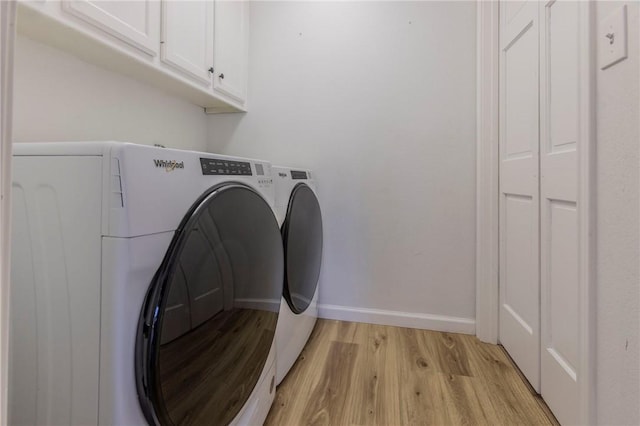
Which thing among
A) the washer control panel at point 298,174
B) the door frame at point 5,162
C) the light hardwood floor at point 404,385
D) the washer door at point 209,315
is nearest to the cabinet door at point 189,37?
the washer control panel at point 298,174

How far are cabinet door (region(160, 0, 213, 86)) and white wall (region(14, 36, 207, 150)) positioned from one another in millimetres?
286

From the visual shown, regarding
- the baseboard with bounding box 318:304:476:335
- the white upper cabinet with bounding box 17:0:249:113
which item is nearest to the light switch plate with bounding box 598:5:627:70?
the baseboard with bounding box 318:304:476:335

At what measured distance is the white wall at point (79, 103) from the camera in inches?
40.0

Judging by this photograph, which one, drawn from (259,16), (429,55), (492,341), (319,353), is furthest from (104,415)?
(259,16)

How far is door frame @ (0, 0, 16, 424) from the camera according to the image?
31 centimetres

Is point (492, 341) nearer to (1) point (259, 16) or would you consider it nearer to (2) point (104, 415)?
(2) point (104, 415)

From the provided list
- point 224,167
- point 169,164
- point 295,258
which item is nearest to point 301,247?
point 295,258

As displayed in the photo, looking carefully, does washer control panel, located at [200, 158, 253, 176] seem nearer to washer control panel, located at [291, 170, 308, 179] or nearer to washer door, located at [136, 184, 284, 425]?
washer door, located at [136, 184, 284, 425]

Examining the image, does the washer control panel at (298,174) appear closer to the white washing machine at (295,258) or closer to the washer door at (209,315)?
the white washing machine at (295,258)

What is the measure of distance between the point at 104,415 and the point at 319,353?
1069mm

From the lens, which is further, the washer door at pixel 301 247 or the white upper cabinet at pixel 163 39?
the washer door at pixel 301 247

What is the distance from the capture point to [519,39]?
133cm

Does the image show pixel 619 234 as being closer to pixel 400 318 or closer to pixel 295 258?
pixel 295 258

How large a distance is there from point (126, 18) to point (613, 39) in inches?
58.7
